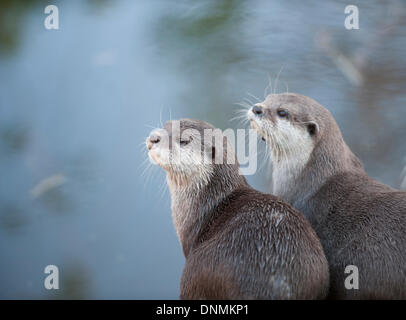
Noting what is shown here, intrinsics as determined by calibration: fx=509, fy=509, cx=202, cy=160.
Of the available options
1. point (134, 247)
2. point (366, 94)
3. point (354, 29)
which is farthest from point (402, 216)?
point (134, 247)

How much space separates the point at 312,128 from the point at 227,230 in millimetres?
644

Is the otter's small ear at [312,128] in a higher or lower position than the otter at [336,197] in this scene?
higher

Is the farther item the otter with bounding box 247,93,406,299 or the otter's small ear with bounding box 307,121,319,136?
the otter's small ear with bounding box 307,121,319,136

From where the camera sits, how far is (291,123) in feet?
6.31

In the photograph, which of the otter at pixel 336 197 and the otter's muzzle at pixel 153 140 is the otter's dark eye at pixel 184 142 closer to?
the otter's muzzle at pixel 153 140

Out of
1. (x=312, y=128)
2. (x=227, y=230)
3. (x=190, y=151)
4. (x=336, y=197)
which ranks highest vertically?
(x=312, y=128)

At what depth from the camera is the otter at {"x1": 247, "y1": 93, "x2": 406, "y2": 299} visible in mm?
1573

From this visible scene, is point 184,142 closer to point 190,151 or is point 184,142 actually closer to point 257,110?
point 190,151

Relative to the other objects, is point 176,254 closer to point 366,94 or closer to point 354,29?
point 366,94

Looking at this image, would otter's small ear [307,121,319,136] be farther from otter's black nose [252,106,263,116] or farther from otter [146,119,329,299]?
otter [146,119,329,299]

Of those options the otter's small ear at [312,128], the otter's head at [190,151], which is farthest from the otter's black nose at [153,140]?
the otter's small ear at [312,128]

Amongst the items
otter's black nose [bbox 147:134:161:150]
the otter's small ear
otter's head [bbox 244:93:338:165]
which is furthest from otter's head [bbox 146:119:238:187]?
the otter's small ear

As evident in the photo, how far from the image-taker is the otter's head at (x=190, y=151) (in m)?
1.67

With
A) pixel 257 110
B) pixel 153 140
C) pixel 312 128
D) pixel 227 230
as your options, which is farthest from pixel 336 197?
pixel 153 140
